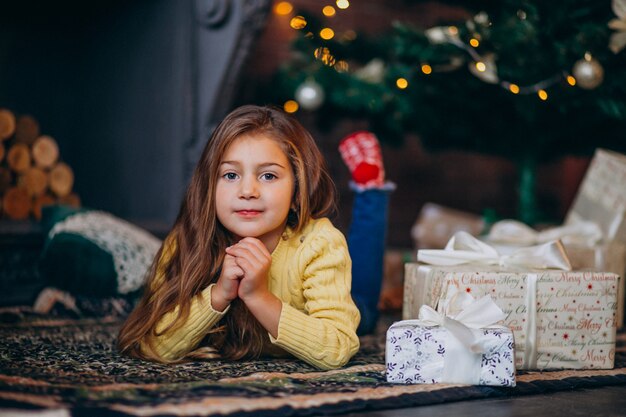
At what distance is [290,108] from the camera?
242cm

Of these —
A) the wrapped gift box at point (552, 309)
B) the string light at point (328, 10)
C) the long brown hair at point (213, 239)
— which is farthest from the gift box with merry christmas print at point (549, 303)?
the string light at point (328, 10)

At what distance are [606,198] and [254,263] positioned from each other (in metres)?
1.19

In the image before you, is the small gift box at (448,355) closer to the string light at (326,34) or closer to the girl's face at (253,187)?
the girl's face at (253,187)

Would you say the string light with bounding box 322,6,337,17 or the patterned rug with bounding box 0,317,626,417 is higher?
the string light with bounding box 322,6,337,17

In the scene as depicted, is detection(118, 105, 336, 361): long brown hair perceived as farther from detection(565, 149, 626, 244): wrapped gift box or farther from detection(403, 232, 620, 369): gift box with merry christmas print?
detection(565, 149, 626, 244): wrapped gift box

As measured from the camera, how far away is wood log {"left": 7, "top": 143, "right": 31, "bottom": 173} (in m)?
2.17

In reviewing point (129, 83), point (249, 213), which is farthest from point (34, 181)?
point (249, 213)

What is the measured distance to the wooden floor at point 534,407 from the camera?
996 millimetres

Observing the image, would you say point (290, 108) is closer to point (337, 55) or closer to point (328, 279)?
point (337, 55)

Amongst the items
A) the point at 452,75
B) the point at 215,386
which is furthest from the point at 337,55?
the point at 215,386

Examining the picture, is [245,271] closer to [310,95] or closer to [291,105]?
[310,95]

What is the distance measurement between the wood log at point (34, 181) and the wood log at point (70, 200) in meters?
0.07

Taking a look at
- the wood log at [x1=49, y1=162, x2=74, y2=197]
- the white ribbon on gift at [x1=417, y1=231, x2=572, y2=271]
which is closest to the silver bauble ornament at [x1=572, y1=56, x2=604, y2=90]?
the white ribbon on gift at [x1=417, y1=231, x2=572, y2=271]

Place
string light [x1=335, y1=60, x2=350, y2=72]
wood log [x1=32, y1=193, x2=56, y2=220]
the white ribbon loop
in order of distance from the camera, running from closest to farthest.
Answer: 1. the white ribbon loop
2. wood log [x1=32, y1=193, x2=56, y2=220]
3. string light [x1=335, y1=60, x2=350, y2=72]
